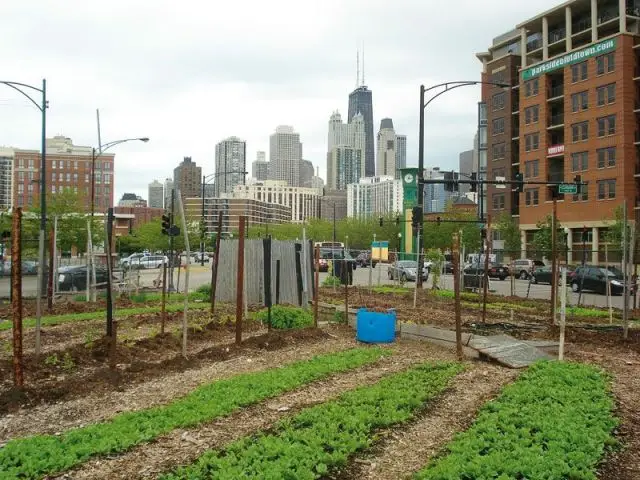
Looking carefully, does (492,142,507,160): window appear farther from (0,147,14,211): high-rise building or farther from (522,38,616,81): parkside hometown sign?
(0,147,14,211): high-rise building

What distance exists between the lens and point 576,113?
64812 mm

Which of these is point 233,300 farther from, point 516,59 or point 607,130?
point 516,59

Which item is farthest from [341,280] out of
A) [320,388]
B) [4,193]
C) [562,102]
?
[4,193]

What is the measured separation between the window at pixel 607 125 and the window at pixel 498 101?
19273 mm

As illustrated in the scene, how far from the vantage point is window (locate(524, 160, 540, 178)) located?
229ft

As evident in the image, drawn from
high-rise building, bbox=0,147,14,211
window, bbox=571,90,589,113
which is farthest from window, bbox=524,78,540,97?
high-rise building, bbox=0,147,14,211

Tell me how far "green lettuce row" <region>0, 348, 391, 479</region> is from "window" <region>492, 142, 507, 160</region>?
246 feet

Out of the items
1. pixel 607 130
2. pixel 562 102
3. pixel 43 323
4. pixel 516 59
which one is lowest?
pixel 43 323

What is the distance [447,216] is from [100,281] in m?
55.1

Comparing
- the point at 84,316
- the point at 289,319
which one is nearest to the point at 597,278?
the point at 289,319

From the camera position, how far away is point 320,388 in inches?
328

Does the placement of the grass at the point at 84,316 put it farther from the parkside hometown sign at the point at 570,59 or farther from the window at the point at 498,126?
the window at the point at 498,126

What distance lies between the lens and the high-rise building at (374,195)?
151 metres

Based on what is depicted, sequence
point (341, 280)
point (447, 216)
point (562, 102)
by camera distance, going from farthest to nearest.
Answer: point (447, 216)
point (562, 102)
point (341, 280)
